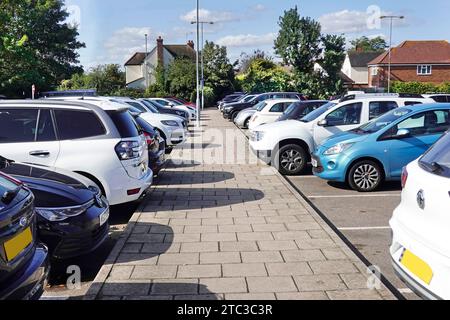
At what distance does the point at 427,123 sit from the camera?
880cm

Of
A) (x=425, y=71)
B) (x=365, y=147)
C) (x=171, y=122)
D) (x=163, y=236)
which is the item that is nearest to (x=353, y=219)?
(x=365, y=147)

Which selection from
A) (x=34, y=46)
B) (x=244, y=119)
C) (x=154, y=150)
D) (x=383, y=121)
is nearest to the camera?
(x=383, y=121)

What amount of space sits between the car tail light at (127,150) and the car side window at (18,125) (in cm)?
118

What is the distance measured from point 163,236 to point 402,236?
3.06 m

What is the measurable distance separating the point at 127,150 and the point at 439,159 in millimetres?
4283

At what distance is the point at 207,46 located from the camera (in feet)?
184

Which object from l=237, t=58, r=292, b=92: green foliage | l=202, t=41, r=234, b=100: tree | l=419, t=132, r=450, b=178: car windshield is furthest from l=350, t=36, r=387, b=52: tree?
l=419, t=132, r=450, b=178: car windshield

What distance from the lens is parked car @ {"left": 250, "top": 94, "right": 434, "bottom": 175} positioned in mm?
10805

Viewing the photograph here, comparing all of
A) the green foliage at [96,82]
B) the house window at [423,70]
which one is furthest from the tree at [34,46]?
the house window at [423,70]

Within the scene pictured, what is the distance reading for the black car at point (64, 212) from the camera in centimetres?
463

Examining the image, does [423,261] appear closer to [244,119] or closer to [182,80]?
[244,119]

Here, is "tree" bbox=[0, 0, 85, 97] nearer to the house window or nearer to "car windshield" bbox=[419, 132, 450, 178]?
"car windshield" bbox=[419, 132, 450, 178]

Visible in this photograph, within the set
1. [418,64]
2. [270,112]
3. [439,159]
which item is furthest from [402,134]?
[418,64]
